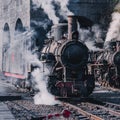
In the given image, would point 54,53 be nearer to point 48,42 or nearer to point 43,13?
point 48,42

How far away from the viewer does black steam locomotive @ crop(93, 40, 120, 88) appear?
66.9 ft

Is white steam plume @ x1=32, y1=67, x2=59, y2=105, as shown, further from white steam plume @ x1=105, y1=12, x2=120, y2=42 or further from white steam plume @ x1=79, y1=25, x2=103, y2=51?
white steam plume @ x1=105, y1=12, x2=120, y2=42

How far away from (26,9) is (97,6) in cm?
616

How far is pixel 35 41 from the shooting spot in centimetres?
1450

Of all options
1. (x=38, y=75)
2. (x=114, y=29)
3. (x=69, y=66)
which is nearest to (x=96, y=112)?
(x=69, y=66)

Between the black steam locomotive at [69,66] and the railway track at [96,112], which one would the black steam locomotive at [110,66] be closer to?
the black steam locomotive at [69,66]

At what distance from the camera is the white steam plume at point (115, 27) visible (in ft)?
96.8

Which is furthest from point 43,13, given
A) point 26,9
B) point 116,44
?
point 116,44

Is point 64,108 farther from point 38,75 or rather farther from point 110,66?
point 110,66

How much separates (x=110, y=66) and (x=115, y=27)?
9934 mm

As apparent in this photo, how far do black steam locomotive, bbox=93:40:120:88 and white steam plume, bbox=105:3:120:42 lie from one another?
692 cm

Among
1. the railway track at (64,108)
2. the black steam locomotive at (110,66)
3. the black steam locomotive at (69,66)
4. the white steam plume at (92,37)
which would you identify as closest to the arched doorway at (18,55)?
the black steam locomotive at (69,66)

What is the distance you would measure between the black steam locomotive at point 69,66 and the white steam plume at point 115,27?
1667cm

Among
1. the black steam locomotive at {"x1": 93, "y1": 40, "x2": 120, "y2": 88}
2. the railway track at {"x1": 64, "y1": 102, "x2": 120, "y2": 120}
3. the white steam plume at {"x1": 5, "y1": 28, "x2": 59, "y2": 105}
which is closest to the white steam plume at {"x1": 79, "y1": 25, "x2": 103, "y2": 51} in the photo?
the black steam locomotive at {"x1": 93, "y1": 40, "x2": 120, "y2": 88}
